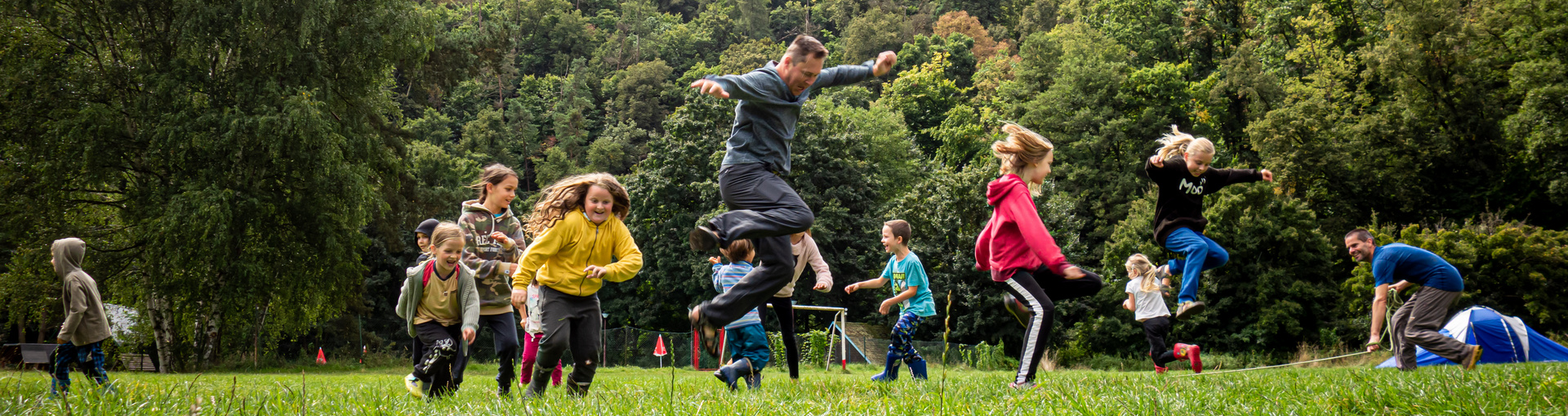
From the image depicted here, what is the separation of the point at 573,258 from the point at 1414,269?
7.24 meters

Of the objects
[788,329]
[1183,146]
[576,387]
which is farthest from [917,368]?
[576,387]

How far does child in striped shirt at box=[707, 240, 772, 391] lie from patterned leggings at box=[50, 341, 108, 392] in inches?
164

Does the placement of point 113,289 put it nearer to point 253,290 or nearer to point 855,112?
point 253,290

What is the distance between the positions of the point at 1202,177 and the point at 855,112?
126 feet

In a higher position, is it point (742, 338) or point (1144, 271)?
point (742, 338)

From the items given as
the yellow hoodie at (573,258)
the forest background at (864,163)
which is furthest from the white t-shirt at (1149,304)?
the forest background at (864,163)

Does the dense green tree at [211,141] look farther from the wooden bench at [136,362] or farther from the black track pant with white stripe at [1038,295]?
the black track pant with white stripe at [1038,295]

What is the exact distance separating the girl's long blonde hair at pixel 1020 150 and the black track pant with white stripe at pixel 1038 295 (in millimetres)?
631

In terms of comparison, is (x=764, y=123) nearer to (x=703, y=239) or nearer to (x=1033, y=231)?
(x=703, y=239)

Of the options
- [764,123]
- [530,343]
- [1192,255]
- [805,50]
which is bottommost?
[530,343]

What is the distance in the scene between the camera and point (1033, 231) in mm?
5344

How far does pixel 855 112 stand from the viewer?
4494 centimetres

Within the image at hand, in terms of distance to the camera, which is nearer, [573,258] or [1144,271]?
[573,258]

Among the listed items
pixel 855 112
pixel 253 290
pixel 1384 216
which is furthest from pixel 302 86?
pixel 1384 216
